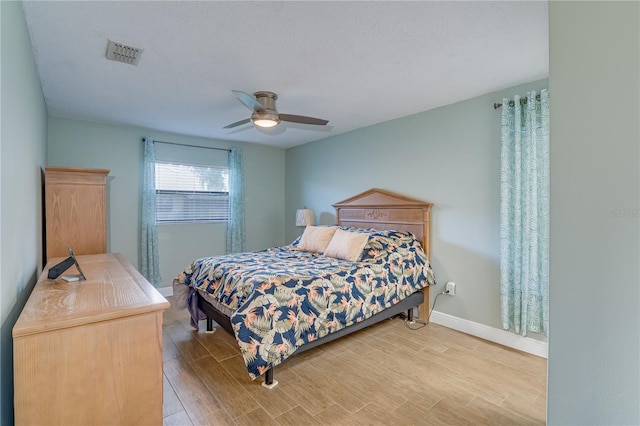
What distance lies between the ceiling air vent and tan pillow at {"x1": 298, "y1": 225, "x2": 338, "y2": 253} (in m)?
2.45

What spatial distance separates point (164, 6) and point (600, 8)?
1916mm

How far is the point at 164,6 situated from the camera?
1.63 m

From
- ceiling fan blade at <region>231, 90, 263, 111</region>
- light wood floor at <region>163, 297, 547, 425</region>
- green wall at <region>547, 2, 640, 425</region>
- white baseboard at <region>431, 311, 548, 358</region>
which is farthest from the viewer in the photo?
white baseboard at <region>431, 311, 548, 358</region>

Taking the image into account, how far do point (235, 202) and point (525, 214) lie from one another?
3886mm

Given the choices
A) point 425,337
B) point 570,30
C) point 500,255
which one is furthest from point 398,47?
point 425,337

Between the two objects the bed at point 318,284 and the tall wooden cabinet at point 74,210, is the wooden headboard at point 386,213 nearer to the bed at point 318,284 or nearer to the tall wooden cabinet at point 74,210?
the bed at point 318,284

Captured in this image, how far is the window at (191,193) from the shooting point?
4.39 meters

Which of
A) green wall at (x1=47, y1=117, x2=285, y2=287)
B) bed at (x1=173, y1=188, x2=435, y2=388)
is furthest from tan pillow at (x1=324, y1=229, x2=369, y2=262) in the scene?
green wall at (x1=47, y1=117, x2=285, y2=287)

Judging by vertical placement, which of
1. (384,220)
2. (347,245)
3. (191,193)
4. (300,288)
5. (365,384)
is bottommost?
(365,384)

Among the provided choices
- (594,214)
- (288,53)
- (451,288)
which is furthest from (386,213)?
(594,214)

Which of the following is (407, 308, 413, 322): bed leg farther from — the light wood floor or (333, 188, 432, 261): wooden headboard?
(333, 188, 432, 261): wooden headboard

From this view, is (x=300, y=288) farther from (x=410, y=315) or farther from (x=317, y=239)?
(x=410, y=315)

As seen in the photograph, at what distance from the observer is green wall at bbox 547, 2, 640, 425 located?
1.00 m

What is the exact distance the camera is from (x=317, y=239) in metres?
3.75
